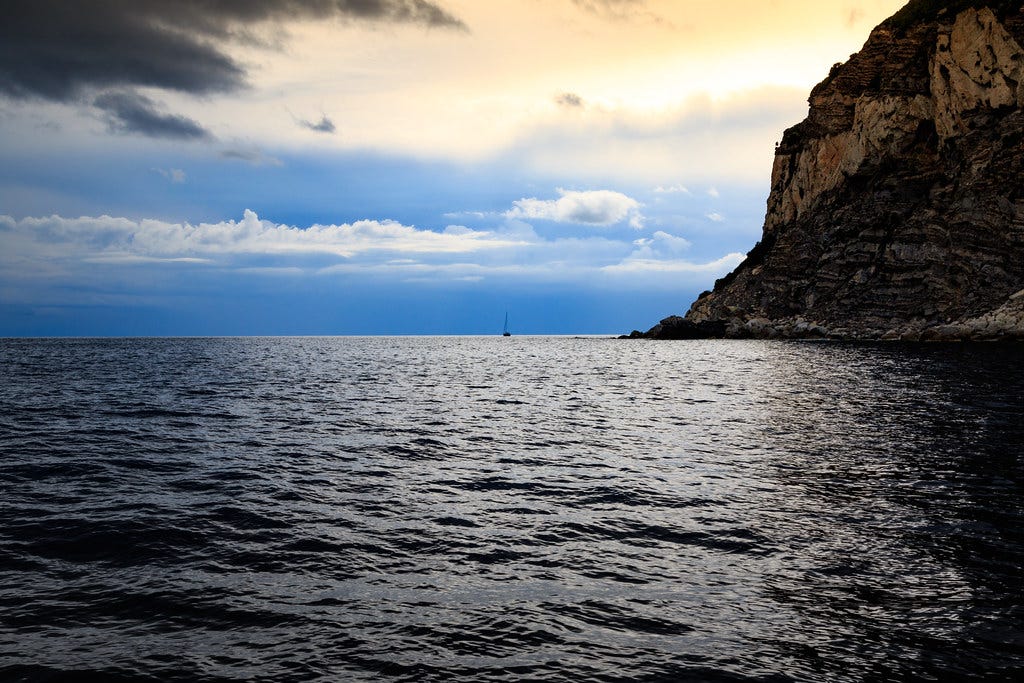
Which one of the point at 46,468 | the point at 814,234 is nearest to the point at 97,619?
the point at 46,468

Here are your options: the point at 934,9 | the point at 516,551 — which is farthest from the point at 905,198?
the point at 516,551

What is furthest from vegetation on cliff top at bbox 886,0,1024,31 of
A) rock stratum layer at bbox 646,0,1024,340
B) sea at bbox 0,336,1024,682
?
sea at bbox 0,336,1024,682

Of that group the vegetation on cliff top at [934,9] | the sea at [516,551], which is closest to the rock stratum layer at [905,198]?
the vegetation on cliff top at [934,9]

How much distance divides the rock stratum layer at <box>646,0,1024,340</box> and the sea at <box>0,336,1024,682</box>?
89370 millimetres

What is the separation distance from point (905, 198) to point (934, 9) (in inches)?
1741

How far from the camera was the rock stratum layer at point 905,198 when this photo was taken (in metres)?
94.8

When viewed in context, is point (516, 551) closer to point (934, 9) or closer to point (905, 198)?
point (905, 198)

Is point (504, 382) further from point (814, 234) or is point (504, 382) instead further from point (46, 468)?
point (814, 234)

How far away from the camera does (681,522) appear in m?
13.9

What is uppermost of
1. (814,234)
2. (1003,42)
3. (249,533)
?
(1003,42)

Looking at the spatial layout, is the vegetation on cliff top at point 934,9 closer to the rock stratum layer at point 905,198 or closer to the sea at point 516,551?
the rock stratum layer at point 905,198

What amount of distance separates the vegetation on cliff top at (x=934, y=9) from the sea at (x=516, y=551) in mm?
110310

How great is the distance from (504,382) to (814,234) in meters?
104

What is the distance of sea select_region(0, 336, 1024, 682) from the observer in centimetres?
794
